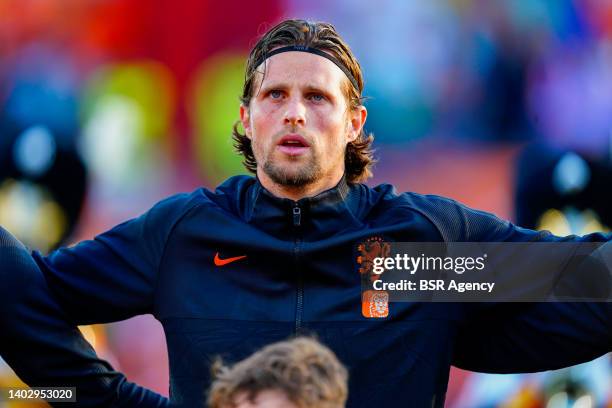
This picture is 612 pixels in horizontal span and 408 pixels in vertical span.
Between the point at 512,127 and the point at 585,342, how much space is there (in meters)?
1.41

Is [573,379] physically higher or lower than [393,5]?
lower

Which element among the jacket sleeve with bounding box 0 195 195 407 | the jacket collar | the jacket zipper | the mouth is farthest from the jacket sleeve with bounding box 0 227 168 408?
the mouth

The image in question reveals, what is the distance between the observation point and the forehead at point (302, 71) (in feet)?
8.27

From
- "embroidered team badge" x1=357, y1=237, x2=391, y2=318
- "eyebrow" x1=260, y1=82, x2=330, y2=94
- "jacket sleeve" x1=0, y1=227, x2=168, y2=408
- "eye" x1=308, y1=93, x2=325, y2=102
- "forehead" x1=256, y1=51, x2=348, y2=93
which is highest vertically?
"forehead" x1=256, y1=51, x2=348, y2=93

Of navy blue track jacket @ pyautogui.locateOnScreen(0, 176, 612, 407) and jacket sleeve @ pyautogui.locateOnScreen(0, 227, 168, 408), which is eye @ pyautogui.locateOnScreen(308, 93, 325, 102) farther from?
jacket sleeve @ pyautogui.locateOnScreen(0, 227, 168, 408)

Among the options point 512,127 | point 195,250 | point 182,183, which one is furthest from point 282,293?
point 512,127

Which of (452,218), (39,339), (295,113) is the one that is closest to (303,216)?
(295,113)

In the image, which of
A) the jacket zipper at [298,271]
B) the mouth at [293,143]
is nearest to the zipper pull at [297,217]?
the jacket zipper at [298,271]

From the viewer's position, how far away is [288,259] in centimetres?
241

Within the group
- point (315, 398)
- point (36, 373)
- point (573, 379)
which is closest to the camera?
point (315, 398)

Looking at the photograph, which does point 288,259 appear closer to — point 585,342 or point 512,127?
point 585,342

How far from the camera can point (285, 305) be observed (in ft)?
7.79

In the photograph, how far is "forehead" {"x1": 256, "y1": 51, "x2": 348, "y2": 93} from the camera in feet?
8.27

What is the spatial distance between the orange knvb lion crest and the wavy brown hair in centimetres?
25
